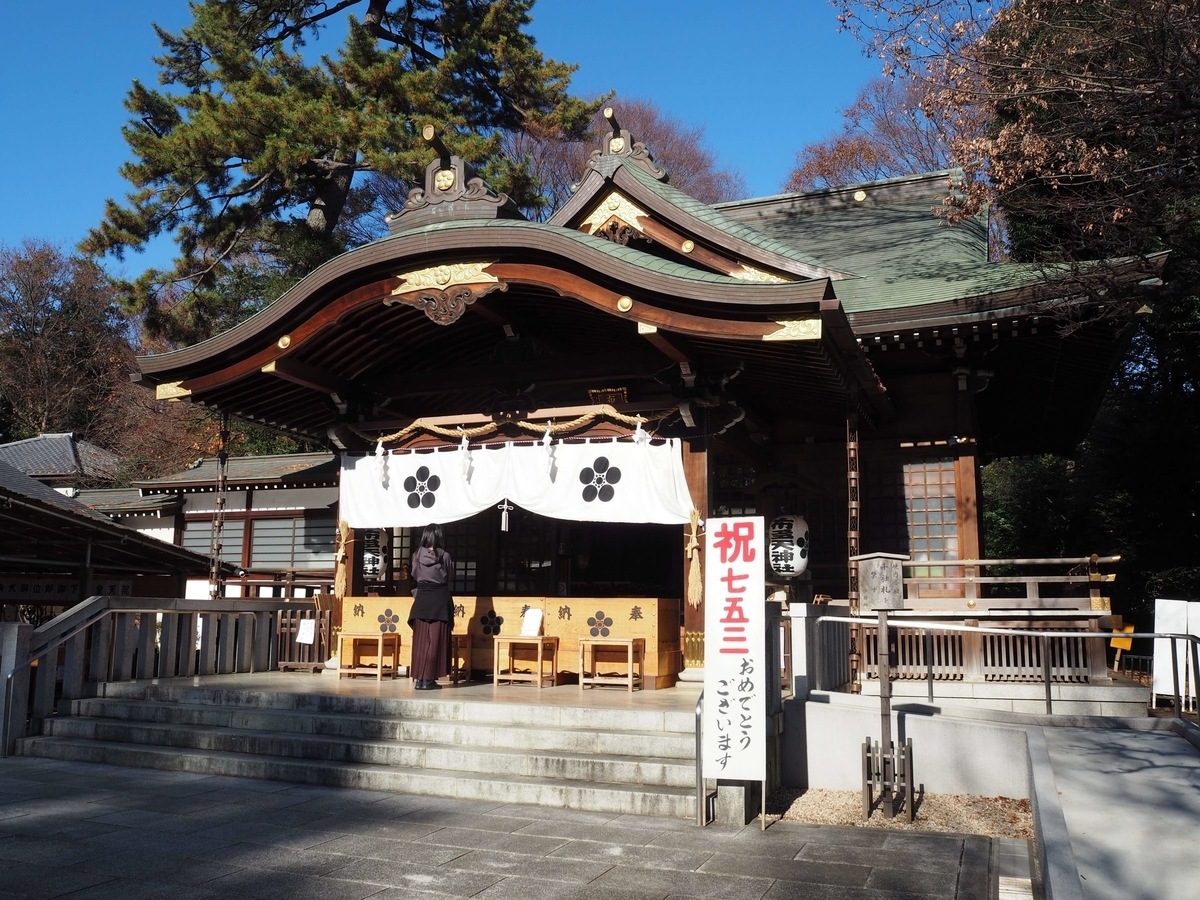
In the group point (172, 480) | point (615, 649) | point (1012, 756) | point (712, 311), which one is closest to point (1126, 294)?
point (712, 311)

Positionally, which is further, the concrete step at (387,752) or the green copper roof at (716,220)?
the green copper roof at (716,220)

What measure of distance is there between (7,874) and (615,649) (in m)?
5.95

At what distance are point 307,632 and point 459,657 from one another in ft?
7.67

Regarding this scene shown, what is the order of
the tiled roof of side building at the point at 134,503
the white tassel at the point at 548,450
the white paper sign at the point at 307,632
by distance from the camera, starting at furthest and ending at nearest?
1. the tiled roof of side building at the point at 134,503
2. the white paper sign at the point at 307,632
3. the white tassel at the point at 548,450

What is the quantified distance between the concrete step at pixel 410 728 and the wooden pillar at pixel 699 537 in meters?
2.34

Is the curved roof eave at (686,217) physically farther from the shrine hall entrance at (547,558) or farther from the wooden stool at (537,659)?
the wooden stool at (537,659)

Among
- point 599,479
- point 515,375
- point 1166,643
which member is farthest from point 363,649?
point 1166,643

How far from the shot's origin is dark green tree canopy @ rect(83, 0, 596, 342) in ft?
66.0

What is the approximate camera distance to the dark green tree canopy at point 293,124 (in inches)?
792

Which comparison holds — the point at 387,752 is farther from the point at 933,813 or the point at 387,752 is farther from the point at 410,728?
the point at 933,813

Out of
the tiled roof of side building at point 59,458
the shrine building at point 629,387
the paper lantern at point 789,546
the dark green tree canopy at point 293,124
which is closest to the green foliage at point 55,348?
the tiled roof of side building at point 59,458

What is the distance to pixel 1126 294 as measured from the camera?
9211mm

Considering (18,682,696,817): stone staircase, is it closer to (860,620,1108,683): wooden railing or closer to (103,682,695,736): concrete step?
(103,682,695,736): concrete step

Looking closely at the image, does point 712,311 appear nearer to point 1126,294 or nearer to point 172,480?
point 1126,294
